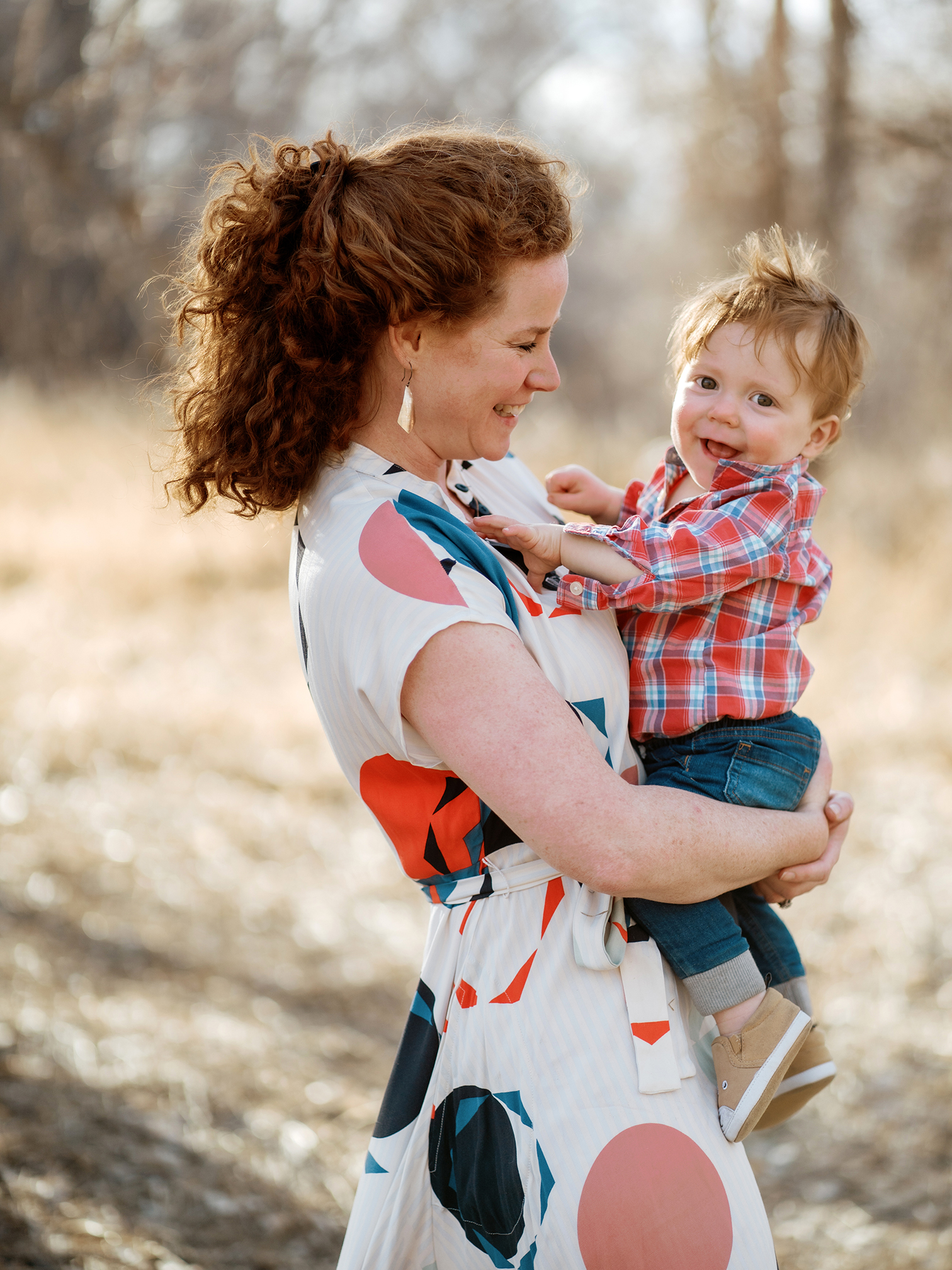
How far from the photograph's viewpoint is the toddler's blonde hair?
1664 millimetres

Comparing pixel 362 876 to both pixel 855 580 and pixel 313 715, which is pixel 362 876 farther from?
pixel 855 580

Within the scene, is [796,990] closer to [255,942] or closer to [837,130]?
[255,942]

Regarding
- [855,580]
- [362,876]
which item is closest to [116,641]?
[362,876]

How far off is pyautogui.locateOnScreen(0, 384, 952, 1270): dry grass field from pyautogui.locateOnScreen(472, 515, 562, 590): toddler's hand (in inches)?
73.5

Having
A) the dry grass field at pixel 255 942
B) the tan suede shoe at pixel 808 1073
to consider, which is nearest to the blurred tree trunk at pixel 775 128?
the dry grass field at pixel 255 942

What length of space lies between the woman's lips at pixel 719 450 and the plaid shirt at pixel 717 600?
0.02m

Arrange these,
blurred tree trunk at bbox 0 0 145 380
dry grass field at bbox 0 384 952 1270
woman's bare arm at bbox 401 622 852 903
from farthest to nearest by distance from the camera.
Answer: blurred tree trunk at bbox 0 0 145 380 < dry grass field at bbox 0 384 952 1270 < woman's bare arm at bbox 401 622 852 903

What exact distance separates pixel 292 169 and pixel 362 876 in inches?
135

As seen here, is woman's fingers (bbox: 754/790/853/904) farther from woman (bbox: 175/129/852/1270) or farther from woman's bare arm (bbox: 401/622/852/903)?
woman's bare arm (bbox: 401/622/852/903)

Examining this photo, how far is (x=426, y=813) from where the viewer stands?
143 cm

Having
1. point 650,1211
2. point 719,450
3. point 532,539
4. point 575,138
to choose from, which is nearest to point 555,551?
point 532,539

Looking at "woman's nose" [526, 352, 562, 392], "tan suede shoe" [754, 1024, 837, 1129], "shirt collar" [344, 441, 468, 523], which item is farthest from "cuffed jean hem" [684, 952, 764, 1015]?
"woman's nose" [526, 352, 562, 392]

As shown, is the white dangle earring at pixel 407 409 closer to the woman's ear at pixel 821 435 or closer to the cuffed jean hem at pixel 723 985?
the woman's ear at pixel 821 435

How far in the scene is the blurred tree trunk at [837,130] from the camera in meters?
5.63
